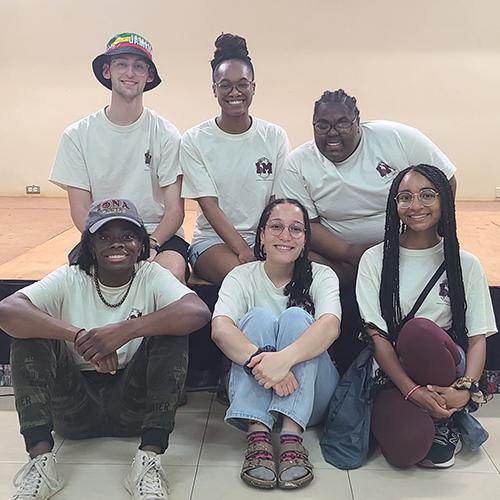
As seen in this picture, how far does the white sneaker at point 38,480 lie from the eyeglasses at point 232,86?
4.91 ft

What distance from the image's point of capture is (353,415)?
6.68ft

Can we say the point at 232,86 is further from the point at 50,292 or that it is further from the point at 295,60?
the point at 295,60

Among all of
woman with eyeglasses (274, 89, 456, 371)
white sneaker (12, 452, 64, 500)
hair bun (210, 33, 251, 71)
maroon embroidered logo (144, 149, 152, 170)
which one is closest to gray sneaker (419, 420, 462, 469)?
woman with eyeglasses (274, 89, 456, 371)

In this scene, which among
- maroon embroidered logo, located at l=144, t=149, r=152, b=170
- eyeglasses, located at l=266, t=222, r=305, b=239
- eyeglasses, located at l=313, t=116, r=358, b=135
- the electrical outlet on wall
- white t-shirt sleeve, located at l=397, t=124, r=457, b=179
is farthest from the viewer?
the electrical outlet on wall

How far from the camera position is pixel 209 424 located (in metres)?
2.29

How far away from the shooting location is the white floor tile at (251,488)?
1.80 meters

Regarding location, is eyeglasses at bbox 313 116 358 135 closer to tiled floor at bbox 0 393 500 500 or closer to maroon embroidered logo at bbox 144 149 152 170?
maroon embroidered logo at bbox 144 149 152 170

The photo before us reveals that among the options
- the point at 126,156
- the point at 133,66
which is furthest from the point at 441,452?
the point at 133,66

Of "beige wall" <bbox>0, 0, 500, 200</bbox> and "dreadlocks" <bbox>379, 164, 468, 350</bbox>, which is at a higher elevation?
"beige wall" <bbox>0, 0, 500, 200</bbox>

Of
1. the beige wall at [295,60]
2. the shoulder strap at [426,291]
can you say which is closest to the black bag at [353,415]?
the shoulder strap at [426,291]

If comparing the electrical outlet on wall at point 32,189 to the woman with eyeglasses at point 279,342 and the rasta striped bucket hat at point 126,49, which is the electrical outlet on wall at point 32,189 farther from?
the woman with eyeglasses at point 279,342

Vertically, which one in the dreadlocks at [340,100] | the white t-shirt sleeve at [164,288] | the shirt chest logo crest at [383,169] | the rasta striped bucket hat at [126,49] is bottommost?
the white t-shirt sleeve at [164,288]

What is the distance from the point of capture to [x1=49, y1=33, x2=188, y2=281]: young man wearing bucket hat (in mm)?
2549

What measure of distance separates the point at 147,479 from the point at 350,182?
4.34 ft
